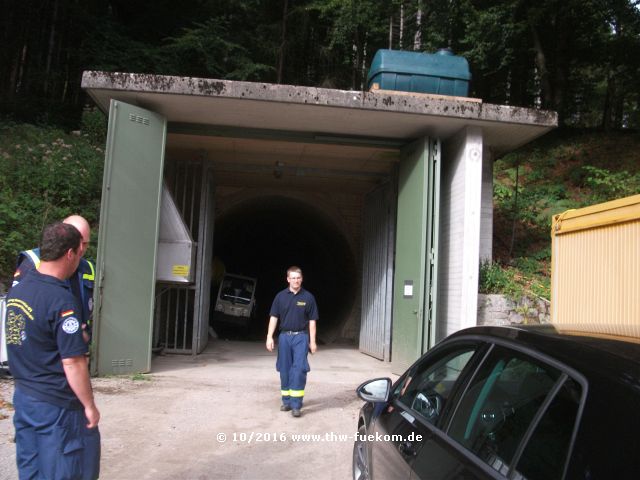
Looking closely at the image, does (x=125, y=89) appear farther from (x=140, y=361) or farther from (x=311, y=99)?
(x=140, y=361)

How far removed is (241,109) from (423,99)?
260cm

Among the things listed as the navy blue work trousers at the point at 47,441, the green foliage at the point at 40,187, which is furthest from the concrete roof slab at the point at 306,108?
the navy blue work trousers at the point at 47,441

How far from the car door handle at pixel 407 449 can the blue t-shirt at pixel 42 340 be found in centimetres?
159

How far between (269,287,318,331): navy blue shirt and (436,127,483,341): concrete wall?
2.67 meters

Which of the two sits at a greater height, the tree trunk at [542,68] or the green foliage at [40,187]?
the tree trunk at [542,68]

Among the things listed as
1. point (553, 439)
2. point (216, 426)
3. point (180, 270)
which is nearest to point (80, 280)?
point (553, 439)

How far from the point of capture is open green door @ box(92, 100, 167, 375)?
7.38 meters

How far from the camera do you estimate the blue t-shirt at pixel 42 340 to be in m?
2.64

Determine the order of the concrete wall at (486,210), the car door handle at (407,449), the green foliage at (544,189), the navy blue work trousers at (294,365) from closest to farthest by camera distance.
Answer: the car door handle at (407,449)
the navy blue work trousers at (294,365)
the concrete wall at (486,210)
the green foliage at (544,189)

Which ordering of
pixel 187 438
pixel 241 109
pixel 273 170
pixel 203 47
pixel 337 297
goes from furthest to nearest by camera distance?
pixel 203 47 → pixel 337 297 → pixel 273 170 → pixel 241 109 → pixel 187 438

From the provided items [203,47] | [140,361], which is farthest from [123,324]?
[203,47]

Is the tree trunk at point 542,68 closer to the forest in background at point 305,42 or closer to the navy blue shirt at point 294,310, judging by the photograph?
the forest in background at point 305,42

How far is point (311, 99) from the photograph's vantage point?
764 centimetres

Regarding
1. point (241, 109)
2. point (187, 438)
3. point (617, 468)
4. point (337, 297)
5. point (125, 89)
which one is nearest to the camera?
point (617, 468)
